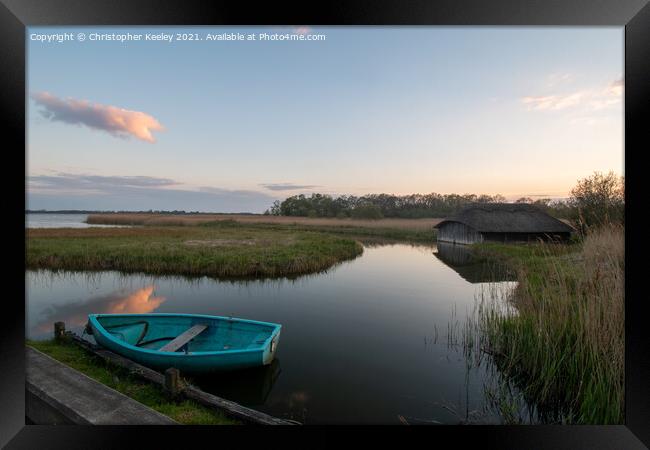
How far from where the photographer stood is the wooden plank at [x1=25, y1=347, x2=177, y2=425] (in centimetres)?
256

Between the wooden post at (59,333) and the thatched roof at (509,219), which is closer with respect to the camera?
the wooden post at (59,333)

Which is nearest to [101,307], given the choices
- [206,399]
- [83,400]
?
[83,400]

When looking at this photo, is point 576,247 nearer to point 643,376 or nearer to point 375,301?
point 643,376

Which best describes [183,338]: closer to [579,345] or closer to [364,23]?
[364,23]

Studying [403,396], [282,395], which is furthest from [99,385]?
[403,396]

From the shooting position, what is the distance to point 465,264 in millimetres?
12281

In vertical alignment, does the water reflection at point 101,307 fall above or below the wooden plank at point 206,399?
below

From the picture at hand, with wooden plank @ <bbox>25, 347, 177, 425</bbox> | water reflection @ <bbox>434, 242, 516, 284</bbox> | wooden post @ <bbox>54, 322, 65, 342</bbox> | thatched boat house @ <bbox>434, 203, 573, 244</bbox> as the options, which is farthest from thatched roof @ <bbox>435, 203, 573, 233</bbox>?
wooden post @ <bbox>54, 322, 65, 342</bbox>

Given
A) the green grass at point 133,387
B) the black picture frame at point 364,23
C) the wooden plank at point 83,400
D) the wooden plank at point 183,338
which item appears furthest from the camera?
the wooden plank at point 183,338

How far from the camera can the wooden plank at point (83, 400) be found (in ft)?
8.40

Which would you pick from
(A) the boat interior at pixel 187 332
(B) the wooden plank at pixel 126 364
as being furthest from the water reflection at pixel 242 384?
(B) the wooden plank at pixel 126 364

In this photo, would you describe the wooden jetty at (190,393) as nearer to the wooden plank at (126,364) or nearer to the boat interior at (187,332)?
the wooden plank at (126,364)

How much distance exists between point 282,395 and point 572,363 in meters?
3.53

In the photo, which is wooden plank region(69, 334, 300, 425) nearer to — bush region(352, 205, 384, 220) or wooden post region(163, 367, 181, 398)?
wooden post region(163, 367, 181, 398)
